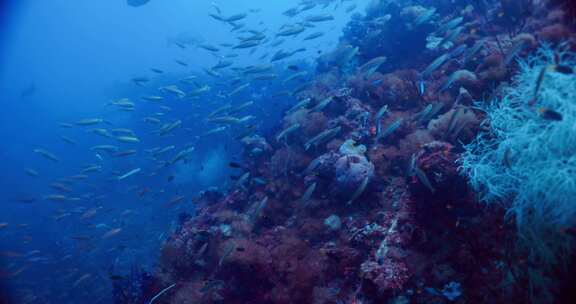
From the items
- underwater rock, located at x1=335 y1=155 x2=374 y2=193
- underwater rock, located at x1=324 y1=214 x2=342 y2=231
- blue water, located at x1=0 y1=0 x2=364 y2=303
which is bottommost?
blue water, located at x1=0 y1=0 x2=364 y2=303

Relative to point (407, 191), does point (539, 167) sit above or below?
above

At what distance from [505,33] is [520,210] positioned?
8.01 metres

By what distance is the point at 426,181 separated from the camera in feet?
16.2

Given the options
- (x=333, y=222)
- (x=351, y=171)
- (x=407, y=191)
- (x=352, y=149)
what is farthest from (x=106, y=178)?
(x=407, y=191)

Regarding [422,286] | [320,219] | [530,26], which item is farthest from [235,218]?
[530,26]

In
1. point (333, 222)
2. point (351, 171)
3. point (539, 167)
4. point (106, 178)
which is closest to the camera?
point (539, 167)

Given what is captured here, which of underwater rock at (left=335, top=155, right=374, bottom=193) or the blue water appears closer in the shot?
underwater rock at (left=335, top=155, right=374, bottom=193)

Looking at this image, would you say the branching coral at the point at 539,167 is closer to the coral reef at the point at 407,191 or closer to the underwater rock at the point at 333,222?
the coral reef at the point at 407,191

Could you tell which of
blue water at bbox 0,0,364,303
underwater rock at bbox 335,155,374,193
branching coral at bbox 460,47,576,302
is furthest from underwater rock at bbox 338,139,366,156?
blue water at bbox 0,0,364,303

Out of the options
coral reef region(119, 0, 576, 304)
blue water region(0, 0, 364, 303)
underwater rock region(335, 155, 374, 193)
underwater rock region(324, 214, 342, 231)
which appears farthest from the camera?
blue water region(0, 0, 364, 303)

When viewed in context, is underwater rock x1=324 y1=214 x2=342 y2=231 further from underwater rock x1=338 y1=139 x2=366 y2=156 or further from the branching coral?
the branching coral

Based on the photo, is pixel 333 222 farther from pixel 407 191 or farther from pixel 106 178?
pixel 106 178

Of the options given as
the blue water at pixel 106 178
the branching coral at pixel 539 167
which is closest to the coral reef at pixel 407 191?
the branching coral at pixel 539 167

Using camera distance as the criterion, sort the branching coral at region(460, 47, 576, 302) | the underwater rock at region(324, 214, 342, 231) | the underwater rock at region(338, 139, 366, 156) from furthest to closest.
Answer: the underwater rock at region(338, 139, 366, 156)
the underwater rock at region(324, 214, 342, 231)
the branching coral at region(460, 47, 576, 302)
